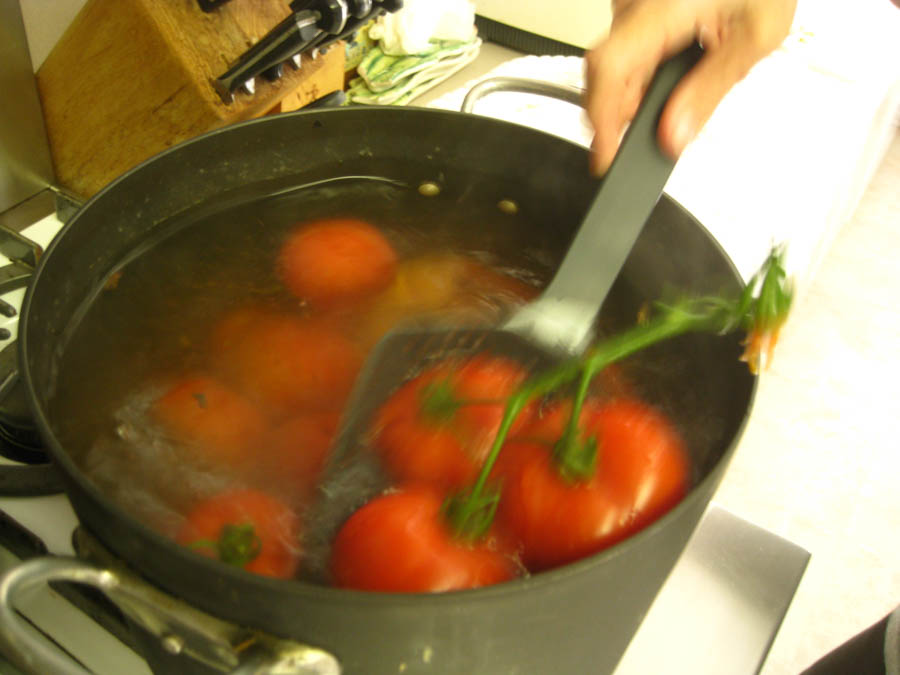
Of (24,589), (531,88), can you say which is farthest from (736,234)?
(24,589)

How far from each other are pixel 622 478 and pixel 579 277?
0.13 m

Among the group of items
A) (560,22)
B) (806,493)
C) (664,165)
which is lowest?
(806,493)

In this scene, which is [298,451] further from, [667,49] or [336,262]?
[667,49]

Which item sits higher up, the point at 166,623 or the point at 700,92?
the point at 700,92

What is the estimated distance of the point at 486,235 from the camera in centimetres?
60

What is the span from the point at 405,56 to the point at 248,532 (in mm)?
899

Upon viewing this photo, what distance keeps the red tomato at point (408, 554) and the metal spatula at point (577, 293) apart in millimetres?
78

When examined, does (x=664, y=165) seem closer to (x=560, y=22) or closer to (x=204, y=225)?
(x=204, y=225)

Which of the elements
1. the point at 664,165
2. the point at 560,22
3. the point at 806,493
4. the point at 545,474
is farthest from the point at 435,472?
the point at 560,22

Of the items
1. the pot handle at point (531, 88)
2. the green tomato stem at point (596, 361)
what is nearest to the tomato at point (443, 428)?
the green tomato stem at point (596, 361)

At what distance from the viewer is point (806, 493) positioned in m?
1.02

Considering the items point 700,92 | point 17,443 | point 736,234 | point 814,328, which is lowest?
point 814,328

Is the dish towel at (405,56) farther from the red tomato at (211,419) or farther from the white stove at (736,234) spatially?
the red tomato at (211,419)

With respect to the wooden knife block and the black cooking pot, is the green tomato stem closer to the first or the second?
the black cooking pot
